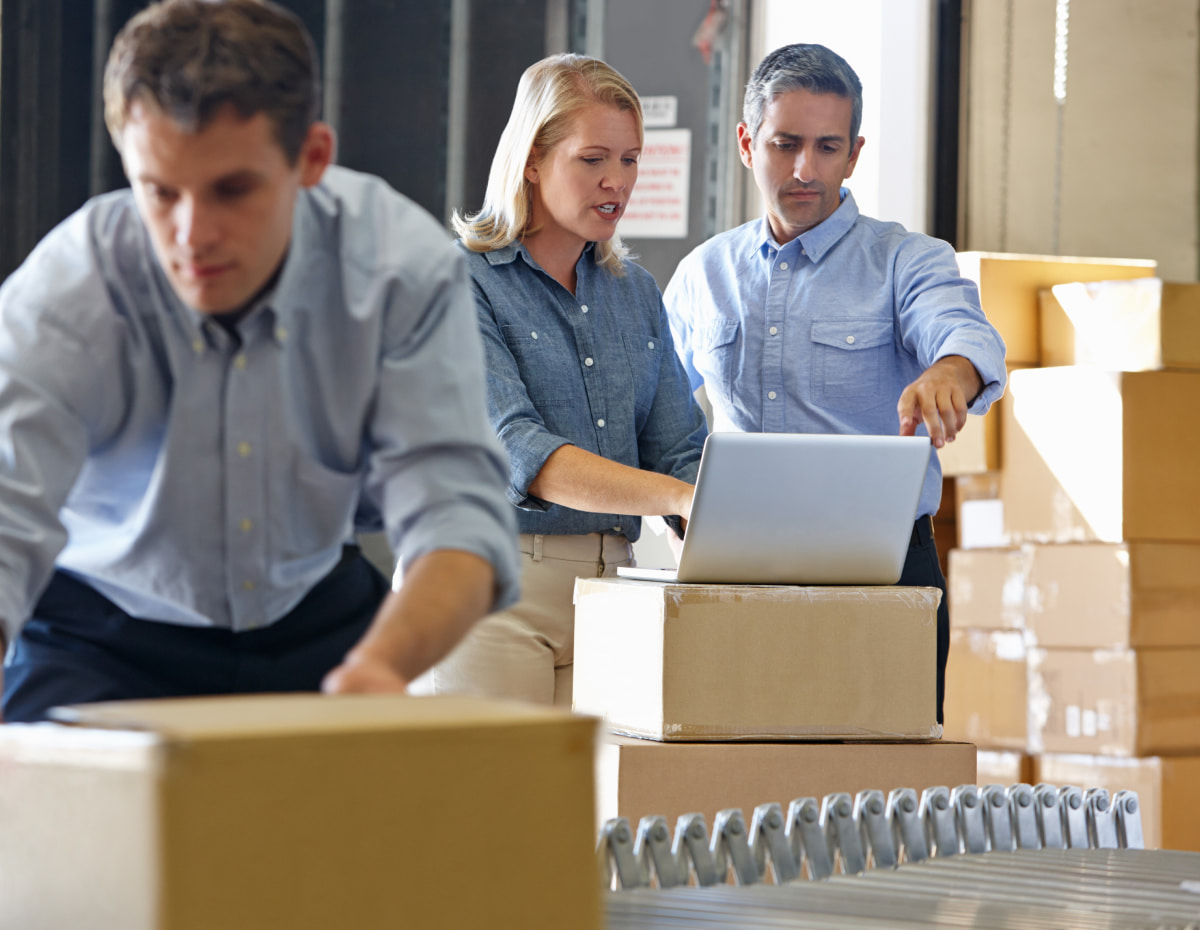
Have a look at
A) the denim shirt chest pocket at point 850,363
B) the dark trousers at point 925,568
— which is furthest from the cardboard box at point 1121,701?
the denim shirt chest pocket at point 850,363

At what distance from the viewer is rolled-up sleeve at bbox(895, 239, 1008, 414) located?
1.71 meters

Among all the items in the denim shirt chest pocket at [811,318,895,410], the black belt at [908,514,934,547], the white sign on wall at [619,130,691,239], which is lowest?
the black belt at [908,514,934,547]

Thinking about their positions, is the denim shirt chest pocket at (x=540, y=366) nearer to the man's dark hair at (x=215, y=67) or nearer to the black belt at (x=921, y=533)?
the black belt at (x=921, y=533)

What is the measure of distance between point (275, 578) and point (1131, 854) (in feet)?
2.58

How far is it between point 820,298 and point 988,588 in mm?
1305

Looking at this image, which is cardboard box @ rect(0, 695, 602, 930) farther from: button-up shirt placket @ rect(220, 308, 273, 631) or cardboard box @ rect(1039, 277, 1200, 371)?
cardboard box @ rect(1039, 277, 1200, 371)

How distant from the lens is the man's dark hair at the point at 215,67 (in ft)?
2.85

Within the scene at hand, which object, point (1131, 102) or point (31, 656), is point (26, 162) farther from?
point (1131, 102)

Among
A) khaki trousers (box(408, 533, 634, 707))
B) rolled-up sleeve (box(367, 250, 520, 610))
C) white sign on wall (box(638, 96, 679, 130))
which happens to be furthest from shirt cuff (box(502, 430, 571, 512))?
white sign on wall (box(638, 96, 679, 130))

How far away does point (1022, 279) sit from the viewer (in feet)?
10.0

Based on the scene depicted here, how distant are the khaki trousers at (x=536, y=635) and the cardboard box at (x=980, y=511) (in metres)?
1.44

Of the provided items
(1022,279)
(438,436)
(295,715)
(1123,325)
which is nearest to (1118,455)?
(1123,325)

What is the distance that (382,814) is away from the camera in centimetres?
69

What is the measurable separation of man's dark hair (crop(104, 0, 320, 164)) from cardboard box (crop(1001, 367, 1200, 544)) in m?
2.13
